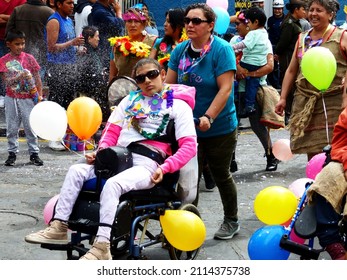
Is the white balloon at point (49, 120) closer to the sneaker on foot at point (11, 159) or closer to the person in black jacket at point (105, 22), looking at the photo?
the sneaker on foot at point (11, 159)

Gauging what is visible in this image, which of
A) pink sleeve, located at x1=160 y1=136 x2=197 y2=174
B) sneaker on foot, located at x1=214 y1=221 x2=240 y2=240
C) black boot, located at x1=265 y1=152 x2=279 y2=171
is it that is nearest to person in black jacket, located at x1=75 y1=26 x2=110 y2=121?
black boot, located at x1=265 y1=152 x2=279 y2=171

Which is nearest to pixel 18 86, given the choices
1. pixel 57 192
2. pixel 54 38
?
pixel 57 192

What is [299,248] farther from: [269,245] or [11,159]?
[11,159]

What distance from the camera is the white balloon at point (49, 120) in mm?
7168

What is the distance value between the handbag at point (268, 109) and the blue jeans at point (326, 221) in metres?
4.73

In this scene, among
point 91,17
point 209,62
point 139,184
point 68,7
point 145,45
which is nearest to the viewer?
point 139,184

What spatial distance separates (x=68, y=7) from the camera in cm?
1275

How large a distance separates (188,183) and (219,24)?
12.2 ft

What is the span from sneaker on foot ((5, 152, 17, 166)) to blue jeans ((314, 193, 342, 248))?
587 cm

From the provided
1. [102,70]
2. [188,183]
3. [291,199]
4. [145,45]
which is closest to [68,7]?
[102,70]

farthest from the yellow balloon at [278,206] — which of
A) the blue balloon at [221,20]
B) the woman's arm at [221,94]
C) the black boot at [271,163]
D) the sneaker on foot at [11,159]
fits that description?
the sneaker on foot at [11,159]

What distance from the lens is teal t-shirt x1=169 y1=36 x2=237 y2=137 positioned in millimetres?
7457

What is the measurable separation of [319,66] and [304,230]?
176 cm
